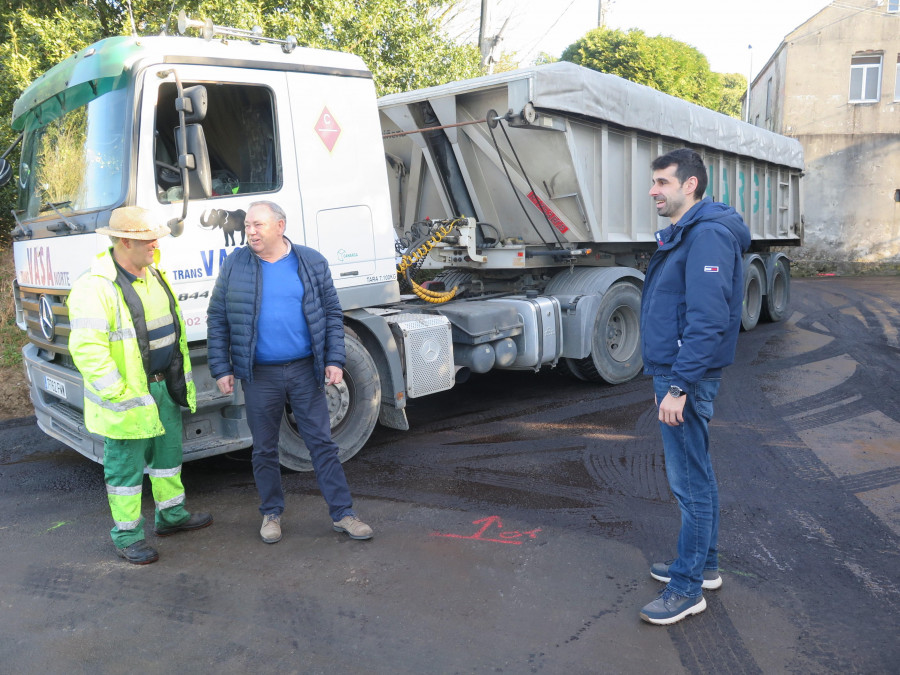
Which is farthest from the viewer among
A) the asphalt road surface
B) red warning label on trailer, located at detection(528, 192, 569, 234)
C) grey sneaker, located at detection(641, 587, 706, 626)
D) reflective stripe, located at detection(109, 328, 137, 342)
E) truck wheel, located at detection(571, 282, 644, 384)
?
truck wheel, located at detection(571, 282, 644, 384)

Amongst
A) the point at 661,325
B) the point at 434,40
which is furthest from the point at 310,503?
the point at 434,40

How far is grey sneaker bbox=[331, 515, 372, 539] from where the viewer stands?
3.80 metres

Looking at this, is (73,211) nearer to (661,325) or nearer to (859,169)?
(661,325)

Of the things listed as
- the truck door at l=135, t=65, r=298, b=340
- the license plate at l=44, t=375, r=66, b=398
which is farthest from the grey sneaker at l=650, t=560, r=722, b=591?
the license plate at l=44, t=375, r=66, b=398

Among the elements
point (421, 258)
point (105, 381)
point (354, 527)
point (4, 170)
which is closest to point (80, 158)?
point (4, 170)

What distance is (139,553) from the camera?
3.62m

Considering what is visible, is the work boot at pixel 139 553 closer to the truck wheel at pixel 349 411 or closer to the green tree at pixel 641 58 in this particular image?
the truck wheel at pixel 349 411

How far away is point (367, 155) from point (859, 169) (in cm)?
2155

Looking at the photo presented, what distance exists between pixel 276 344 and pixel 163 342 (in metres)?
0.61

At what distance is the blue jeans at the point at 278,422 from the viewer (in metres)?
3.73

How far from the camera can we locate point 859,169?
2162cm

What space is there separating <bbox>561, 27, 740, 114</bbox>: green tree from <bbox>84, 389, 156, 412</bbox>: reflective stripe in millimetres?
21842

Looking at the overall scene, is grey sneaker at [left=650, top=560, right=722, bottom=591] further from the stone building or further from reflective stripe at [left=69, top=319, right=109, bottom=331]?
the stone building

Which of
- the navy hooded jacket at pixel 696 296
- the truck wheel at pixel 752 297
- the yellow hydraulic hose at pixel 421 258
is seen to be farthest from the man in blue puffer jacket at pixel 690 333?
the truck wheel at pixel 752 297
